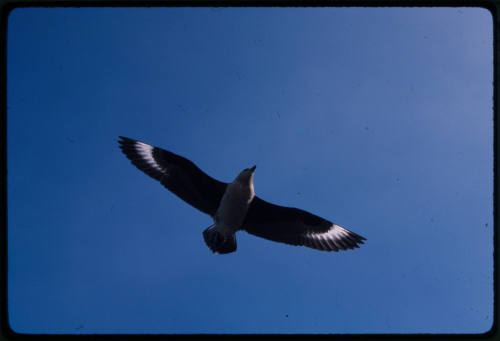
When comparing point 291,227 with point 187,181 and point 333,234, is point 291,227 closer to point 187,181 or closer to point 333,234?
point 333,234

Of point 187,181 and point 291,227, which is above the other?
point 187,181

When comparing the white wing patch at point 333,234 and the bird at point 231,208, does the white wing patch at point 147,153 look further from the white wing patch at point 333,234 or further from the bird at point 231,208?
the white wing patch at point 333,234

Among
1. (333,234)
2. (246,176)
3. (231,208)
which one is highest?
(246,176)

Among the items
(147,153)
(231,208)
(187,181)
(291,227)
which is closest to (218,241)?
(231,208)

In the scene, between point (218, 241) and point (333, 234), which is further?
point (333, 234)

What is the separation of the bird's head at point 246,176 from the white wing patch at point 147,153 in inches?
37.2

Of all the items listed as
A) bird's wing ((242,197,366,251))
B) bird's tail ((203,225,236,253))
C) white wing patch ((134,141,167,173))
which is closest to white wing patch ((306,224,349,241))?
bird's wing ((242,197,366,251))

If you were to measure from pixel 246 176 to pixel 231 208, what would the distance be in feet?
1.31

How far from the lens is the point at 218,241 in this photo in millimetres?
→ 4766

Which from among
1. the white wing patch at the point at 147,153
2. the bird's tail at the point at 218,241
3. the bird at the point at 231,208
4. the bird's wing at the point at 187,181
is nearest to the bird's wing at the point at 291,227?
the bird at the point at 231,208
